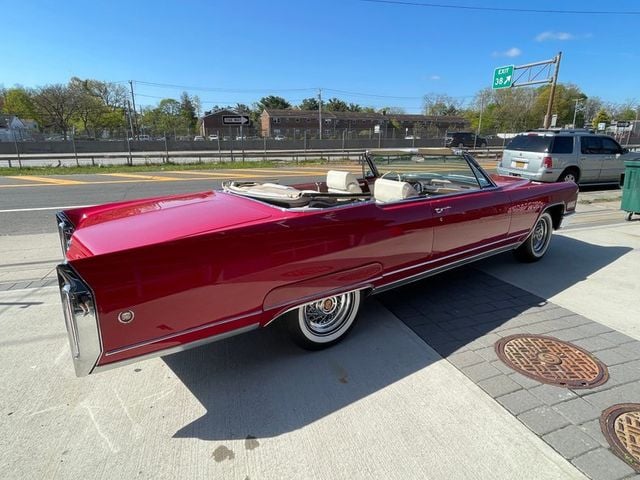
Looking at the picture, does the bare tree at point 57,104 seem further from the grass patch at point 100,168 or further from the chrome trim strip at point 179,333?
the chrome trim strip at point 179,333

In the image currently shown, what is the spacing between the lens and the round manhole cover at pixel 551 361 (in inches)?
102

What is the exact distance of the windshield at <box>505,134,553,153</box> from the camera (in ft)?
33.6

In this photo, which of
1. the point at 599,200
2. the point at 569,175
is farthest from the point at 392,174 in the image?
the point at 569,175

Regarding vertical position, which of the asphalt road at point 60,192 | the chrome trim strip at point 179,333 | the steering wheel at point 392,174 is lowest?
the asphalt road at point 60,192

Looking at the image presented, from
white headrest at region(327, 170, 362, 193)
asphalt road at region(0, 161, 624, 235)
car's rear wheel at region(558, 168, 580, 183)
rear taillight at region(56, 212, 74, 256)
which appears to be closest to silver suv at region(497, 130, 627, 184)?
car's rear wheel at region(558, 168, 580, 183)

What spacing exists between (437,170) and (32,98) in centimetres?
7462

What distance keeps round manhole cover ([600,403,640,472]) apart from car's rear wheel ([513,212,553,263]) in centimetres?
267

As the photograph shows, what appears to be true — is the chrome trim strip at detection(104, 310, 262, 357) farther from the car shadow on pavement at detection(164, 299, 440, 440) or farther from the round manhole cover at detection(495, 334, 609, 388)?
the round manhole cover at detection(495, 334, 609, 388)

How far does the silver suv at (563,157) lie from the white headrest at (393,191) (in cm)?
813

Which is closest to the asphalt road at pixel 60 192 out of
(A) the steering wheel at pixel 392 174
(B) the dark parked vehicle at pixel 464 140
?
(A) the steering wheel at pixel 392 174

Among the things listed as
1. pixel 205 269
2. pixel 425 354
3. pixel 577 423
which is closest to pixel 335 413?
pixel 425 354

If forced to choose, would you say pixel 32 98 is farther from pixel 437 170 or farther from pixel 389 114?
pixel 437 170

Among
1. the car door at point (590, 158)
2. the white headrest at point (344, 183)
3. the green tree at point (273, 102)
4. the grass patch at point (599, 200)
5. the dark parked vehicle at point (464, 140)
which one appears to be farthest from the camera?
the green tree at point (273, 102)

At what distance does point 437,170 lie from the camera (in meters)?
4.46
